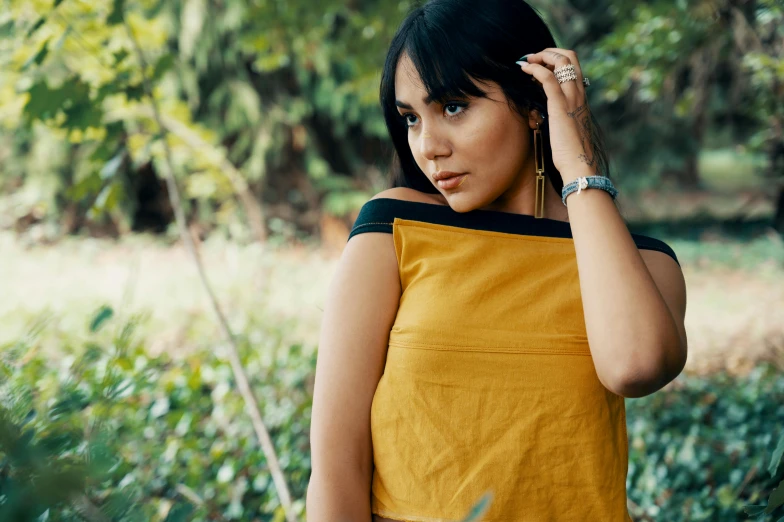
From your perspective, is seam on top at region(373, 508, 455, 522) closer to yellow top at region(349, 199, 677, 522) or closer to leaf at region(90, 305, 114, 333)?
yellow top at region(349, 199, 677, 522)

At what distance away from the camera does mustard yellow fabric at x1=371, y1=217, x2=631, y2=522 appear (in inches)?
48.5

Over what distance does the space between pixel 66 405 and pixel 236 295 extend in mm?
5756

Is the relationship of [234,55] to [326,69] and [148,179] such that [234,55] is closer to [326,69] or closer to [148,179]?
[326,69]

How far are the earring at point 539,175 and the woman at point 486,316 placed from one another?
0.01m

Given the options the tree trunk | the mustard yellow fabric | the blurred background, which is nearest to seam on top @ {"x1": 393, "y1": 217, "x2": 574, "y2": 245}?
the mustard yellow fabric

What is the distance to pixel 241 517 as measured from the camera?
312 cm

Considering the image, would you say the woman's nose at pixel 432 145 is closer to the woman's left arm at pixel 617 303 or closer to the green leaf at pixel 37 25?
the woman's left arm at pixel 617 303

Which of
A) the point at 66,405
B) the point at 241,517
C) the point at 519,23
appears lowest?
the point at 241,517

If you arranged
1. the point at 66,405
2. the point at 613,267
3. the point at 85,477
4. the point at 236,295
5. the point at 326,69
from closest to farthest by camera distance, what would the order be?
1. the point at 85,477
2. the point at 66,405
3. the point at 613,267
4. the point at 236,295
5. the point at 326,69

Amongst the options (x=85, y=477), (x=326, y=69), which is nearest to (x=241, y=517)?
(x=85, y=477)

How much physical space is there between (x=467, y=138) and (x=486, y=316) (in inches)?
14.1

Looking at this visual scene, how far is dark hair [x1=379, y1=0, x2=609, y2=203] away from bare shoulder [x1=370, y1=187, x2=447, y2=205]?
0.22 m

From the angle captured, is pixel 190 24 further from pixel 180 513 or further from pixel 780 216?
pixel 180 513

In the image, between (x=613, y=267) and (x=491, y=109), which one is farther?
(x=491, y=109)
